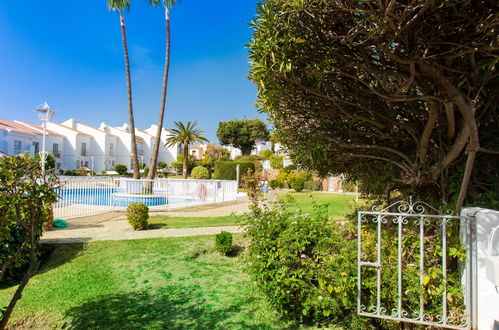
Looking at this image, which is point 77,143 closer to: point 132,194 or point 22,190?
point 132,194

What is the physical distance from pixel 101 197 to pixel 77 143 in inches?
1437

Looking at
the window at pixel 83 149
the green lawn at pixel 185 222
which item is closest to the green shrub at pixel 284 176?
the green lawn at pixel 185 222

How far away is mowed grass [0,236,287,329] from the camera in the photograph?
386 centimetres

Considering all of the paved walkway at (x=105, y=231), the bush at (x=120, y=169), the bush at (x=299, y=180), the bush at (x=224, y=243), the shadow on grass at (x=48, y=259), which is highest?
the bush at (x=120, y=169)

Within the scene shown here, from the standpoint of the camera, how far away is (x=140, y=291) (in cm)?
482

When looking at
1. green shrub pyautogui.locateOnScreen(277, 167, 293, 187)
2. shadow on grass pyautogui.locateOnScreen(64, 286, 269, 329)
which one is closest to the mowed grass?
shadow on grass pyautogui.locateOnScreen(64, 286, 269, 329)

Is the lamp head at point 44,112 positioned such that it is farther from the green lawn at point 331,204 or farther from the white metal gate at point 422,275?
the white metal gate at point 422,275

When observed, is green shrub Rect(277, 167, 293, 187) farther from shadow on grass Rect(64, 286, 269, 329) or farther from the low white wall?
the low white wall

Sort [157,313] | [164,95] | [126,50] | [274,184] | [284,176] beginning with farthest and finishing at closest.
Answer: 1. [274,184]
2. [284,176]
3. [164,95]
4. [126,50]
5. [157,313]

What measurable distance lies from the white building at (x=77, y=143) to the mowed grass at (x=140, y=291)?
3517 centimetres

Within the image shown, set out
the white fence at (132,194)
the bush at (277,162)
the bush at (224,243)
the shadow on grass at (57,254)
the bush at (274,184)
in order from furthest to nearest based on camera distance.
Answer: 1. the bush at (277,162)
2. the bush at (274,184)
3. the white fence at (132,194)
4. the bush at (224,243)
5. the shadow on grass at (57,254)

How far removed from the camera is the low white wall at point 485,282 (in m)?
2.56

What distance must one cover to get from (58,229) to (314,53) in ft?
30.5

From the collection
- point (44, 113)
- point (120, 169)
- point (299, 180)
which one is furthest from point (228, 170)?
point (44, 113)
